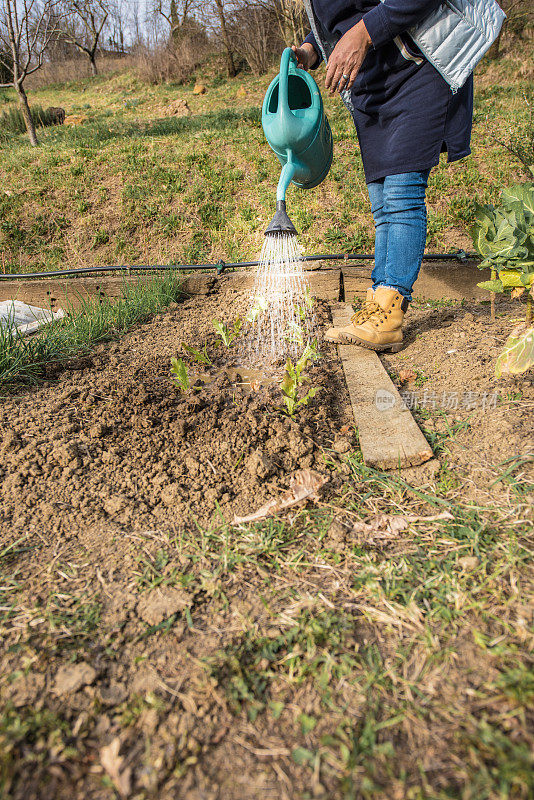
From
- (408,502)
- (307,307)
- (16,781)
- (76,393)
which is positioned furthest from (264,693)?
(307,307)

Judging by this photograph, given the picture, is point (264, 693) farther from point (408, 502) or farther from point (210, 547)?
point (408, 502)

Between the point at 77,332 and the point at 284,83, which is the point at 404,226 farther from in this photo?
the point at 77,332

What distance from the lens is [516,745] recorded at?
81cm

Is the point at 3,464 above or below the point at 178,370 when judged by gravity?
below

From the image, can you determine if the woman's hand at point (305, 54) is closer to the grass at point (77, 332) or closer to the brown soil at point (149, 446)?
the grass at point (77, 332)

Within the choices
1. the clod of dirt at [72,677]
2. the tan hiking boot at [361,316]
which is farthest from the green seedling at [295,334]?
the clod of dirt at [72,677]

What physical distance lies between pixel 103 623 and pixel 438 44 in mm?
2413

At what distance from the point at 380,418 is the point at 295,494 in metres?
0.53

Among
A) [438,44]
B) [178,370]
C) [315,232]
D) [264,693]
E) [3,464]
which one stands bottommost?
[264,693]

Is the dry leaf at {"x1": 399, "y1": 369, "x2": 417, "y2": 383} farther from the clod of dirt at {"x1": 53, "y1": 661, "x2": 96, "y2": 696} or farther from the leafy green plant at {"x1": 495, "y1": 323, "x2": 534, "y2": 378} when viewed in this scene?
the clod of dirt at {"x1": 53, "y1": 661, "x2": 96, "y2": 696}

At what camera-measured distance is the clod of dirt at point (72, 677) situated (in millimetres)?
977

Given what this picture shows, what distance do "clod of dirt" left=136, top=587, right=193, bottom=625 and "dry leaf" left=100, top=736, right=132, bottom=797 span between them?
0.26 metres

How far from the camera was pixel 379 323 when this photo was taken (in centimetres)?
236

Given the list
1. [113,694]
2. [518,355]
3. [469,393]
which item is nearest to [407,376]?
[469,393]
